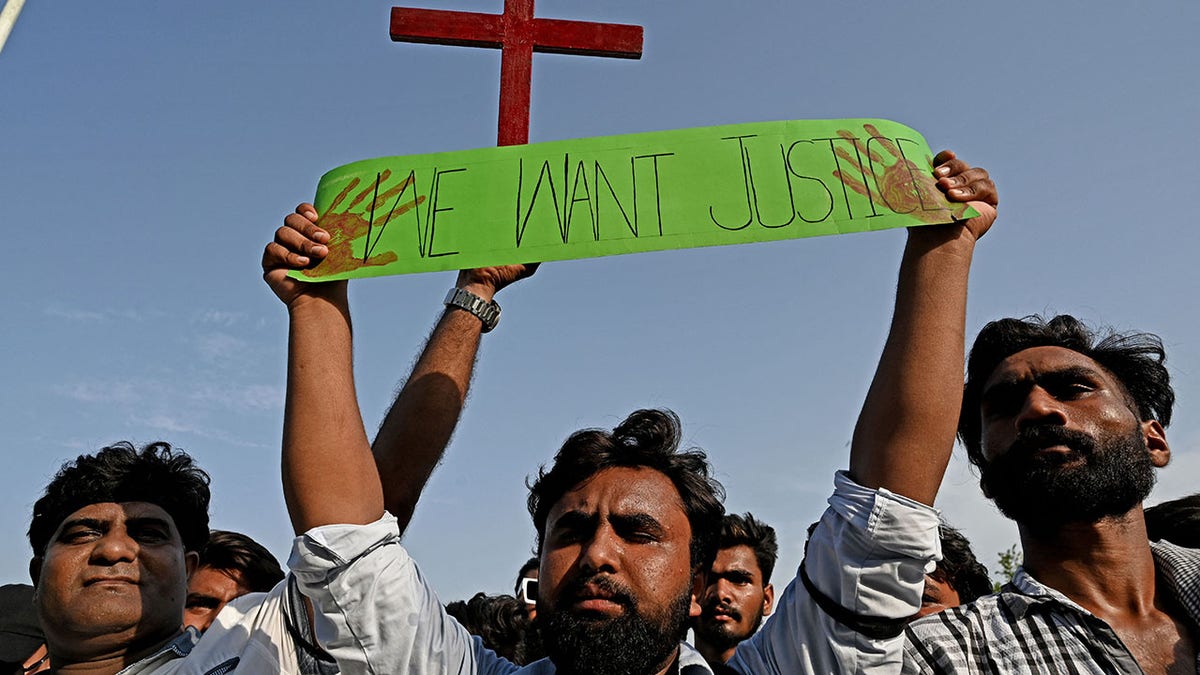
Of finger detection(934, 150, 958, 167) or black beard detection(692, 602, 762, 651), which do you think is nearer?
finger detection(934, 150, 958, 167)

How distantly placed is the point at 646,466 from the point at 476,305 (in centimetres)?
62

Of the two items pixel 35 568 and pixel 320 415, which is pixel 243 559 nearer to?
pixel 35 568

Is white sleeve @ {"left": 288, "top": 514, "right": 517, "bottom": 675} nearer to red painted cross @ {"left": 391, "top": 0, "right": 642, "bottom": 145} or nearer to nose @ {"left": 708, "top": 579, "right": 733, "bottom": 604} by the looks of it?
red painted cross @ {"left": 391, "top": 0, "right": 642, "bottom": 145}

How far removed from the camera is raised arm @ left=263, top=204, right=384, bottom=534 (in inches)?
77.0

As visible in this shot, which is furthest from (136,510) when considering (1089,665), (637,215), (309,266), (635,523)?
(1089,665)

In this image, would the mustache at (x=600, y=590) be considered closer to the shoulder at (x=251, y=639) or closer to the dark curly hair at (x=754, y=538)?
the shoulder at (x=251, y=639)

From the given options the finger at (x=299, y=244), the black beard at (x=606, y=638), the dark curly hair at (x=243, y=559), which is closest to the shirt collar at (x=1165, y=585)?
the black beard at (x=606, y=638)

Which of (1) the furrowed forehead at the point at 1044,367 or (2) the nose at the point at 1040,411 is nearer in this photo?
(2) the nose at the point at 1040,411

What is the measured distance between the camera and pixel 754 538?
546 centimetres

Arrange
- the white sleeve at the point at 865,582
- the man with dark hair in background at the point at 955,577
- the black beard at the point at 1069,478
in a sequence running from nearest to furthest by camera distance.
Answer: the white sleeve at the point at 865,582 < the black beard at the point at 1069,478 < the man with dark hair in background at the point at 955,577

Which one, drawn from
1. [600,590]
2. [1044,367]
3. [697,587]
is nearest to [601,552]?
[600,590]

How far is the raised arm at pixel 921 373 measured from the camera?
1.98 m

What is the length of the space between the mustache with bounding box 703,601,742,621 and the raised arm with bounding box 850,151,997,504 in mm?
3218

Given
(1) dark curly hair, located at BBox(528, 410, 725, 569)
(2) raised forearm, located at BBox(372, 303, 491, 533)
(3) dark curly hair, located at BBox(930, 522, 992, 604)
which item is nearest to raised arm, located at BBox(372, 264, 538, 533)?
(2) raised forearm, located at BBox(372, 303, 491, 533)
